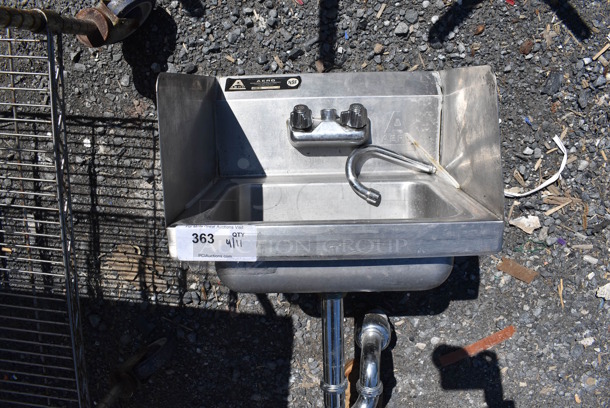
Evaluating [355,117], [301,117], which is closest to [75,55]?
[301,117]

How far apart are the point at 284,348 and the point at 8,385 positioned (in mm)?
832

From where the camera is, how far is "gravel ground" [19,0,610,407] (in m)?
1.20

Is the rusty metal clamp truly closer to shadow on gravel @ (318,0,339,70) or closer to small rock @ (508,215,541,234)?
shadow on gravel @ (318,0,339,70)

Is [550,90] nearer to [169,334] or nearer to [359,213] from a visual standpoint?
[359,213]

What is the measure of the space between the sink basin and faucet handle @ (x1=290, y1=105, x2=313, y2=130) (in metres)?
0.07

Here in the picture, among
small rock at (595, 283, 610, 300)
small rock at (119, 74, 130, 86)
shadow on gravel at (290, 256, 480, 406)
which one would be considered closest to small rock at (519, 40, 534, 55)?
shadow on gravel at (290, 256, 480, 406)

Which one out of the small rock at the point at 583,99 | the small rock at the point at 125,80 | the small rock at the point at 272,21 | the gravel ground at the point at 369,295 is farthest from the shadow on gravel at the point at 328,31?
the small rock at the point at 583,99

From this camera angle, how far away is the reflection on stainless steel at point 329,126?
1.01 meters

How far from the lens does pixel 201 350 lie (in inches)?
53.9

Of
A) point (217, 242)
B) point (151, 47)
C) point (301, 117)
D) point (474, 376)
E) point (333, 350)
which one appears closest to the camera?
point (217, 242)

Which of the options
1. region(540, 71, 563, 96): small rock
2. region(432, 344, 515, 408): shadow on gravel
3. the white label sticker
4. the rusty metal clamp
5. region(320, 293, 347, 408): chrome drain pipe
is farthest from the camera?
region(432, 344, 515, 408): shadow on gravel

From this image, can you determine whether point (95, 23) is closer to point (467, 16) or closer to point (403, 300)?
point (467, 16)

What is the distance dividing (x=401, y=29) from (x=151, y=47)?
2.14 feet

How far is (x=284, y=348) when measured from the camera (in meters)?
1.36
